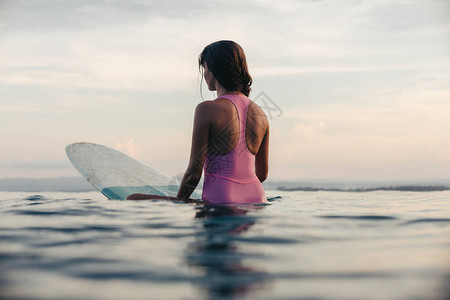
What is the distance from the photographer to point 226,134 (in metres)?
3.13

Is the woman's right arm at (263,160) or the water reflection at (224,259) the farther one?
the woman's right arm at (263,160)

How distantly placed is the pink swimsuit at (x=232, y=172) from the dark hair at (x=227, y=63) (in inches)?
4.9

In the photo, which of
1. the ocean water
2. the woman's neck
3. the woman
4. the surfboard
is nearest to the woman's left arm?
the woman

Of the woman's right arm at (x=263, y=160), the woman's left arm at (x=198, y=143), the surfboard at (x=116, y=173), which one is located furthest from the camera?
the surfboard at (x=116, y=173)

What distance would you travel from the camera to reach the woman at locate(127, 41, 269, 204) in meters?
3.10

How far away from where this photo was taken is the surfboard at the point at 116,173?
15.3 feet

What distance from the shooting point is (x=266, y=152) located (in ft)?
11.8

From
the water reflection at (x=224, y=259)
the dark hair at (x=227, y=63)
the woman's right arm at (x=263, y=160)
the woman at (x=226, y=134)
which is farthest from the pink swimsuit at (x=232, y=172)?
the water reflection at (x=224, y=259)

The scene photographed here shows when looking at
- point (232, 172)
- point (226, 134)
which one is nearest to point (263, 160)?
point (232, 172)

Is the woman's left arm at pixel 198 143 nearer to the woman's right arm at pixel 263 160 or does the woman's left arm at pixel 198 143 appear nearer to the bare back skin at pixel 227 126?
the bare back skin at pixel 227 126

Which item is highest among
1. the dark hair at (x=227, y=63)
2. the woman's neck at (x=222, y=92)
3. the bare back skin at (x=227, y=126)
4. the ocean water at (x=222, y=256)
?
the dark hair at (x=227, y=63)

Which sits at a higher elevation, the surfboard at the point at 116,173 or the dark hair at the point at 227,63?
the dark hair at the point at 227,63

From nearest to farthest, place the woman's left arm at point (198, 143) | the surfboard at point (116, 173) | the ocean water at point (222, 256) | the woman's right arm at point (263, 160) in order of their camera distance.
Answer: the ocean water at point (222, 256) → the woman's left arm at point (198, 143) → the woman's right arm at point (263, 160) → the surfboard at point (116, 173)

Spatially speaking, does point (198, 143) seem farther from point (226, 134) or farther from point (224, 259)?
point (224, 259)
